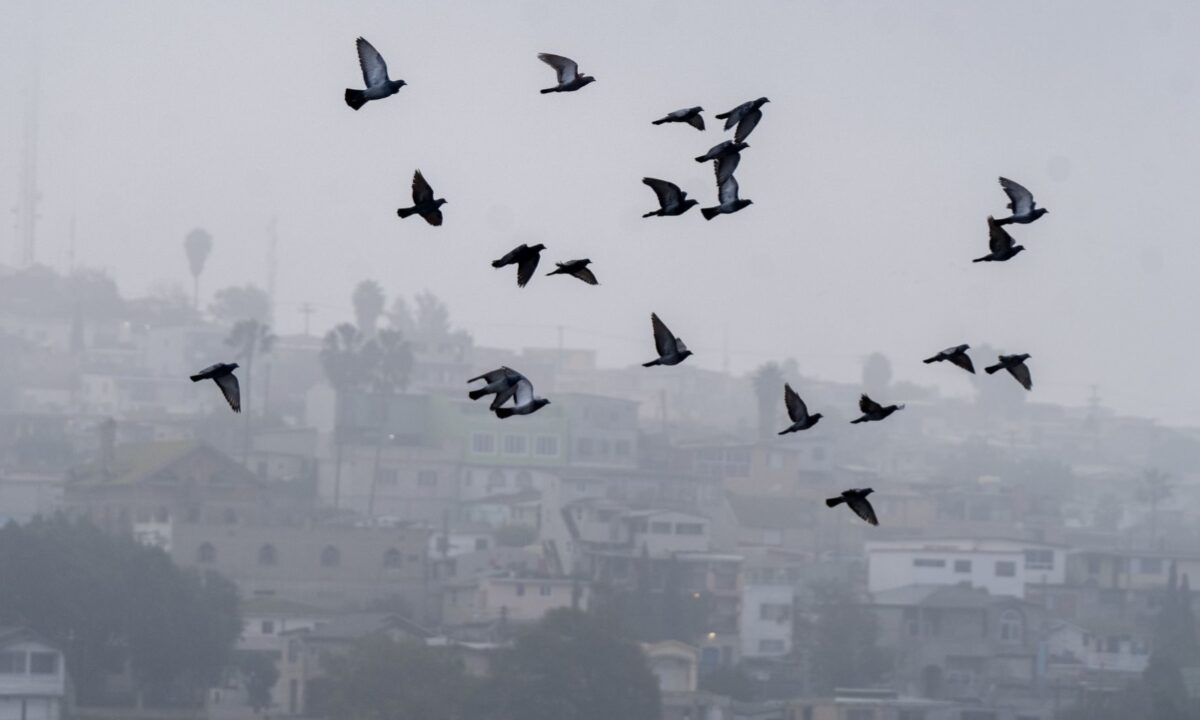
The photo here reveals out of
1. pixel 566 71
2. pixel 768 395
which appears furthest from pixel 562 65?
pixel 768 395

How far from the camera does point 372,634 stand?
81.2 meters

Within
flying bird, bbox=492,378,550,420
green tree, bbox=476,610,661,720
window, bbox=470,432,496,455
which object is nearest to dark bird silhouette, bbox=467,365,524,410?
flying bird, bbox=492,378,550,420

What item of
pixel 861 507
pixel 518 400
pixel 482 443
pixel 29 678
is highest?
pixel 482 443

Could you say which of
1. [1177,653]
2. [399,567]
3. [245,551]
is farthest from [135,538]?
[1177,653]

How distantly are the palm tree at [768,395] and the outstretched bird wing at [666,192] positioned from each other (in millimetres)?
118158

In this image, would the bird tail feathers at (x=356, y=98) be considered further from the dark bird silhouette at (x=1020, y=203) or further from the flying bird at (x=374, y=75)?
the dark bird silhouette at (x=1020, y=203)

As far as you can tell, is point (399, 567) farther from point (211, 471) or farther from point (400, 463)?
point (400, 463)

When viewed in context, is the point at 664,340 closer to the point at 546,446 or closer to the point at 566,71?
the point at 566,71

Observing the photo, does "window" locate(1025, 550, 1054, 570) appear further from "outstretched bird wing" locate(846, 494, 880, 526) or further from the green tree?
"outstretched bird wing" locate(846, 494, 880, 526)

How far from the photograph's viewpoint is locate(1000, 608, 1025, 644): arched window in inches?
3671

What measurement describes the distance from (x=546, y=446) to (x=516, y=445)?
1.53m

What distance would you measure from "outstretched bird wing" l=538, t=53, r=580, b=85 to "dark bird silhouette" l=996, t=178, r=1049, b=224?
4.45 m

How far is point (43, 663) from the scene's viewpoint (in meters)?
80.2

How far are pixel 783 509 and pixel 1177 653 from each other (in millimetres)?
32226
